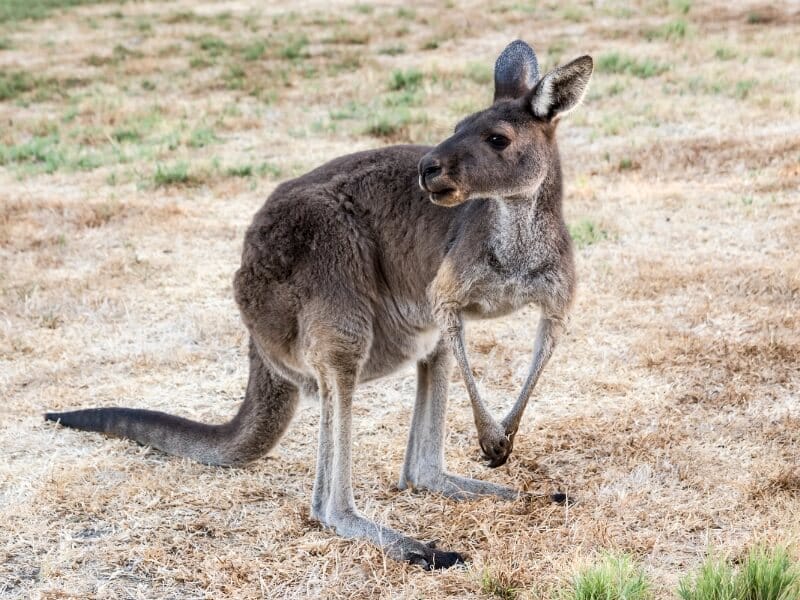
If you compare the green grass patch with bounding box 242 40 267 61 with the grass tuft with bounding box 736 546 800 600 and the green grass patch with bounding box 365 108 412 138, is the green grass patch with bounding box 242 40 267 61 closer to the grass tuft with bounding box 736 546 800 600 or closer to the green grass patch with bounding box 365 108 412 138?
the green grass patch with bounding box 365 108 412 138

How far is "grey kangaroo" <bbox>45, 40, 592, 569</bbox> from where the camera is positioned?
336cm

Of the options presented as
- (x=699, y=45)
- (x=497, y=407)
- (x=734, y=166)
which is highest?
(x=699, y=45)

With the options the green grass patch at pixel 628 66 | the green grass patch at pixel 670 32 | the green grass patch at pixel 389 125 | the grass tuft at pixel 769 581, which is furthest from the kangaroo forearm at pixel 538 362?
the green grass patch at pixel 670 32

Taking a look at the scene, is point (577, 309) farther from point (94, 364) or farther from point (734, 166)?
point (734, 166)

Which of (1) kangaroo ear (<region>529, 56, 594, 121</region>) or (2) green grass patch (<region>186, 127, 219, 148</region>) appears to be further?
(2) green grass patch (<region>186, 127, 219, 148</region>)

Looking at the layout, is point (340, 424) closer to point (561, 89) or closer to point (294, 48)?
point (561, 89)

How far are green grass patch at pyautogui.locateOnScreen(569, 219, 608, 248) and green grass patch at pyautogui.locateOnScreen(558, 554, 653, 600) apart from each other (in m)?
4.08

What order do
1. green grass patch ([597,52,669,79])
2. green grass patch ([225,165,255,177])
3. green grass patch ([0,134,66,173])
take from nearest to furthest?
green grass patch ([225,165,255,177]) → green grass patch ([0,134,66,173]) → green grass patch ([597,52,669,79])

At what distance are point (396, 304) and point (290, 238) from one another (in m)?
0.49

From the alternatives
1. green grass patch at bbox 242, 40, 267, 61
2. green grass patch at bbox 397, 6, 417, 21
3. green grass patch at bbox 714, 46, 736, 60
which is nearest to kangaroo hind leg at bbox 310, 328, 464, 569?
green grass patch at bbox 714, 46, 736, 60

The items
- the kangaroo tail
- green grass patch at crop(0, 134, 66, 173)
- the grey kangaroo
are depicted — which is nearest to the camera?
the grey kangaroo

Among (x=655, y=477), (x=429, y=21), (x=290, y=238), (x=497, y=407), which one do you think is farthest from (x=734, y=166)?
(x=429, y=21)

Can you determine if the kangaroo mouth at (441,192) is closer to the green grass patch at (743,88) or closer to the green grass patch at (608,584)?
the green grass patch at (608,584)

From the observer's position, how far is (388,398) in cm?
493
